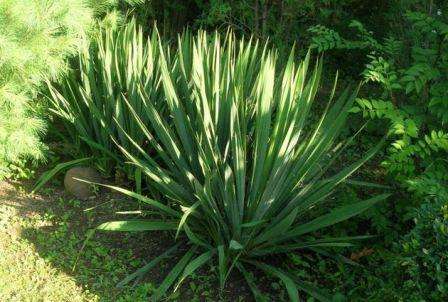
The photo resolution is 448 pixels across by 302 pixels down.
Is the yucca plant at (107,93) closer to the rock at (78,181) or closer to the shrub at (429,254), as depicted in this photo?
the rock at (78,181)

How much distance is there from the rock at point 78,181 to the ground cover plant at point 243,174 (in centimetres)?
82

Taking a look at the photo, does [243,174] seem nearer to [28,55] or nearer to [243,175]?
[243,175]

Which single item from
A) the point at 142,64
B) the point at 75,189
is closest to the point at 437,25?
the point at 142,64

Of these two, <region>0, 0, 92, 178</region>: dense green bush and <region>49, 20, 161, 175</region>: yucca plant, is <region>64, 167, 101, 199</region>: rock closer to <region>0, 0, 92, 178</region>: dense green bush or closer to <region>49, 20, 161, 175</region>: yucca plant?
<region>49, 20, 161, 175</region>: yucca plant

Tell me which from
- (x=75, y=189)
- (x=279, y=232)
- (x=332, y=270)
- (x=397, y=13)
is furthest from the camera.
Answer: (x=397, y=13)

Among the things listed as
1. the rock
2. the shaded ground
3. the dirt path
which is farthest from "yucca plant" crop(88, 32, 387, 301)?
the rock

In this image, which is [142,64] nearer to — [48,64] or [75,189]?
[48,64]

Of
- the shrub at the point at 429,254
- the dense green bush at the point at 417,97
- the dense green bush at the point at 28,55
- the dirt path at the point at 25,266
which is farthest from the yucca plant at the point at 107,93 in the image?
the shrub at the point at 429,254

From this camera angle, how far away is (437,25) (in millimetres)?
3342

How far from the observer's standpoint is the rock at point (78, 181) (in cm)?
411

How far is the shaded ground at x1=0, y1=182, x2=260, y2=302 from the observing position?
3297mm

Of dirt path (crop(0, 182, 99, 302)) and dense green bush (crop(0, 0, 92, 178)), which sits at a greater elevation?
dense green bush (crop(0, 0, 92, 178))

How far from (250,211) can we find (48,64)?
1.61 meters

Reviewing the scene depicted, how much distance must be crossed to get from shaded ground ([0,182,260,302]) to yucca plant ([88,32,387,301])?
0.12 m
